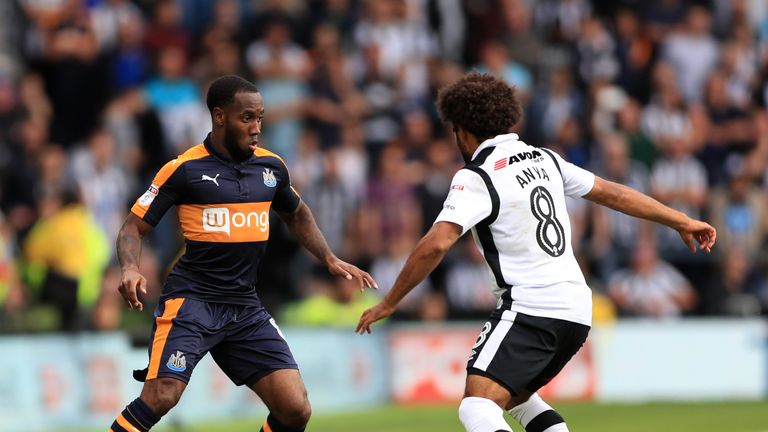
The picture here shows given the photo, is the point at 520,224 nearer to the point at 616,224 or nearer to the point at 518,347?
the point at 518,347

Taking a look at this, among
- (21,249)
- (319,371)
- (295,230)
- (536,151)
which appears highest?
(536,151)

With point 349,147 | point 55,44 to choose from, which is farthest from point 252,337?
point 55,44

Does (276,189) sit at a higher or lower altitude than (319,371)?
higher

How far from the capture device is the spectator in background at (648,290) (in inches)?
684

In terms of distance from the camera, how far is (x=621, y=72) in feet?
63.3

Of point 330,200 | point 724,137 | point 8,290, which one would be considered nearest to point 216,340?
point 8,290

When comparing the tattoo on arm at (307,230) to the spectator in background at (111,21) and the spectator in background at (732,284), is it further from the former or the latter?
the spectator in background at (111,21)

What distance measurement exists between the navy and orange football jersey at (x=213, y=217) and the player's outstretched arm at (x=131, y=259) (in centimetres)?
7

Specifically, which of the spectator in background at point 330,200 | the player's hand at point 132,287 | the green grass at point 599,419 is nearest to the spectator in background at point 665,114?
the green grass at point 599,419

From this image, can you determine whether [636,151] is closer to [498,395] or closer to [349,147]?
[349,147]

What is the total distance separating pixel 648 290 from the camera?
1747 cm

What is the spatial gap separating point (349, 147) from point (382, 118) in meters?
0.81

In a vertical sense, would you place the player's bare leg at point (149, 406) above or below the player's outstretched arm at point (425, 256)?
below

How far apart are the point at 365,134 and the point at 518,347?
10911 mm
